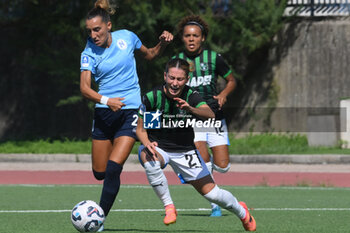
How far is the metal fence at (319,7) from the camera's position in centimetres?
2133

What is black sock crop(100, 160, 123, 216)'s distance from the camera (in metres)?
8.44

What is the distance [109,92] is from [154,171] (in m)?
1.14

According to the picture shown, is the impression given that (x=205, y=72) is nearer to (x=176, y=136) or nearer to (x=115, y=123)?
(x=115, y=123)

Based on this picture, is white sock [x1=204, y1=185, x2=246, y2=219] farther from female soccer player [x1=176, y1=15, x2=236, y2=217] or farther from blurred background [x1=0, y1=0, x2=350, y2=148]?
blurred background [x1=0, y1=0, x2=350, y2=148]

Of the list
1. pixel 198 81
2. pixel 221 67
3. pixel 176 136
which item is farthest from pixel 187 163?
pixel 221 67

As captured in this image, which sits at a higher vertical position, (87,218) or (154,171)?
(154,171)

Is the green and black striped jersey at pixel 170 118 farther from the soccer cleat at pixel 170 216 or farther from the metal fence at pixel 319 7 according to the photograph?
the metal fence at pixel 319 7

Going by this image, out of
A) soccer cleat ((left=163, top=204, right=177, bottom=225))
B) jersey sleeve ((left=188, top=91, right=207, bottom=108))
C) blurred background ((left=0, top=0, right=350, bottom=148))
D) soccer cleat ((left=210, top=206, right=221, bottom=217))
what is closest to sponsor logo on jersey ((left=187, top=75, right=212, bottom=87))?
soccer cleat ((left=210, top=206, right=221, bottom=217))

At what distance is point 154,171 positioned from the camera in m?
7.98

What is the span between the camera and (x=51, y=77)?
2331cm

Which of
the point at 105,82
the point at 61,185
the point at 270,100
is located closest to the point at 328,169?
the point at 270,100

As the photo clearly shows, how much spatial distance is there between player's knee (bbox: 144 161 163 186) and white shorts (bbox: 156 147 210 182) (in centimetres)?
10

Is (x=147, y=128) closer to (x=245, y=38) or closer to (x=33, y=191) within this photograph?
(x=33, y=191)

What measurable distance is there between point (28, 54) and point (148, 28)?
4.52 metres
